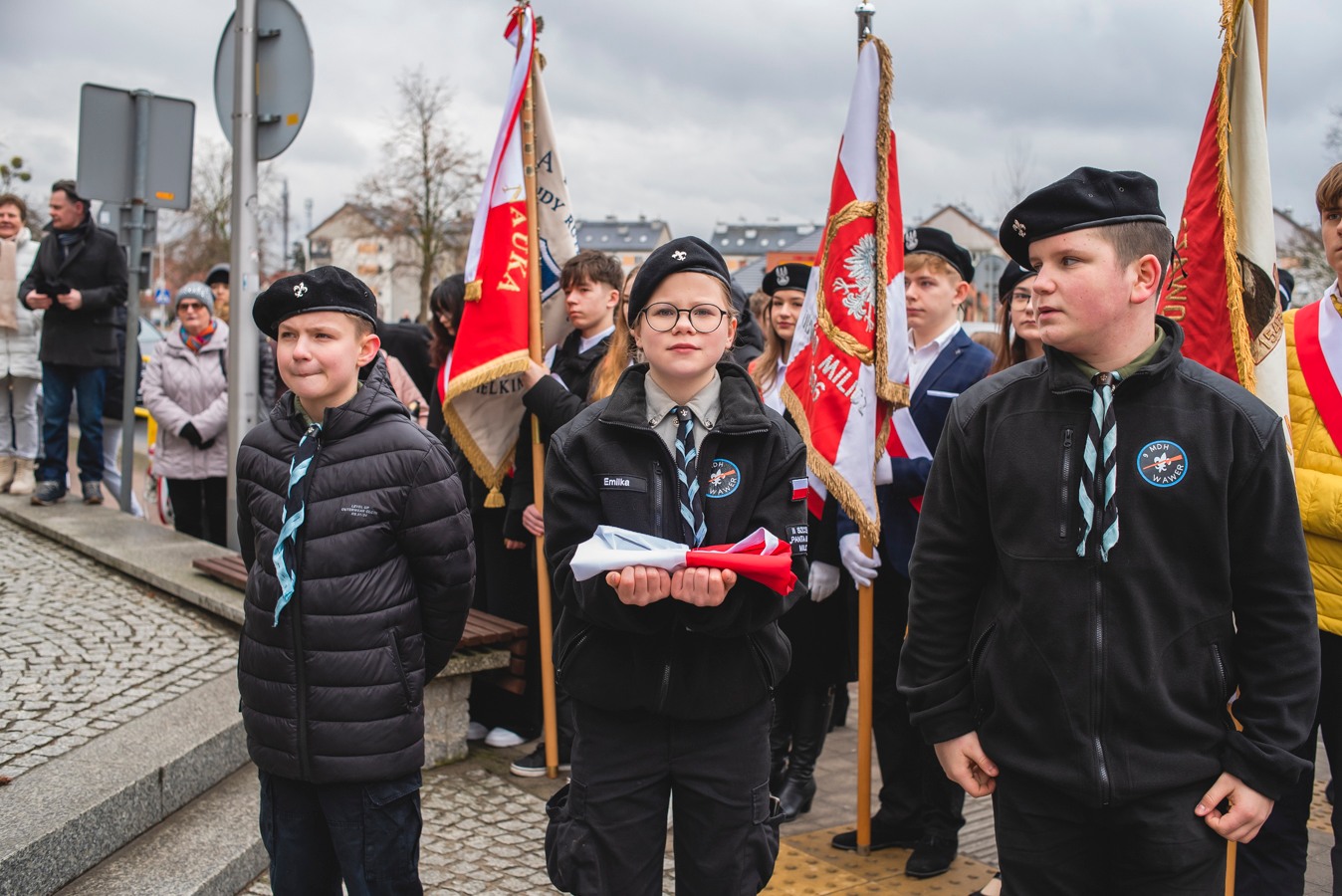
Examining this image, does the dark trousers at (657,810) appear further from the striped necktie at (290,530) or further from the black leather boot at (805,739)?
the black leather boot at (805,739)

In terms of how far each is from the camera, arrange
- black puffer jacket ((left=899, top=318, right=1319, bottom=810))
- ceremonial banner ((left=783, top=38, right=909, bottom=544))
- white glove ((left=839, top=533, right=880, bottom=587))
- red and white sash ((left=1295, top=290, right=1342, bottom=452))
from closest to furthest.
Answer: black puffer jacket ((left=899, top=318, right=1319, bottom=810)) → red and white sash ((left=1295, top=290, right=1342, bottom=452)) → white glove ((left=839, top=533, right=880, bottom=587)) → ceremonial banner ((left=783, top=38, right=909, bottom=544))

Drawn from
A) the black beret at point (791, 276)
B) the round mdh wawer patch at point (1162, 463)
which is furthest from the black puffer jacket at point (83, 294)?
the round mdh wawer patch at point (1162, 463)

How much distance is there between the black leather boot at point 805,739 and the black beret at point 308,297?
8.84 feet

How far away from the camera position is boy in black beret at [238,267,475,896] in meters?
3.06

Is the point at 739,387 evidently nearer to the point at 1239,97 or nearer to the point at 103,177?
the point at 1239,97

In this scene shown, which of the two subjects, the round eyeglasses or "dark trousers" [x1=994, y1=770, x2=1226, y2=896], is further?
the round eyeglasses

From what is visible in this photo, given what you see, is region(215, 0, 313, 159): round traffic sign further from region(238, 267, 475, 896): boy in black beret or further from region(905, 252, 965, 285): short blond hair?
region(238, 267, 475, 896): boy in black beret

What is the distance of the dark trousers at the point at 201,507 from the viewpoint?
787cm

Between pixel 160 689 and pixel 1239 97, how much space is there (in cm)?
448

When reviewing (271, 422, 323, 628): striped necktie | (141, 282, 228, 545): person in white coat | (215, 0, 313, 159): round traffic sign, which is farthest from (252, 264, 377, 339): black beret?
(141, 282, 228, 545): person in white coat

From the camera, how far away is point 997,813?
8.50 ft

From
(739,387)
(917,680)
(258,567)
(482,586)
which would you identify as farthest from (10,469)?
(917,680)

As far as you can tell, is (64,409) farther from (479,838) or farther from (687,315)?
(687,315)

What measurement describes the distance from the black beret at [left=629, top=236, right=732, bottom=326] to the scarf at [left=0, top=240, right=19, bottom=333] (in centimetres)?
694
